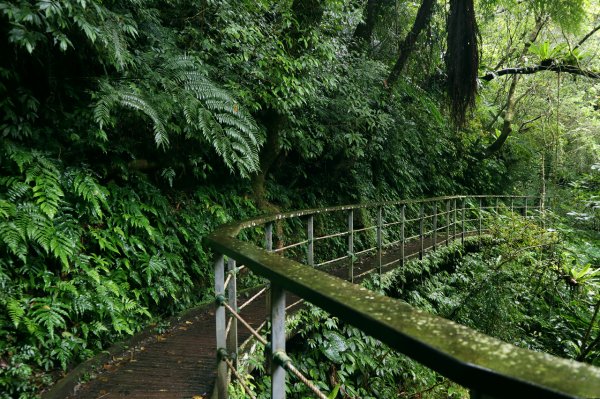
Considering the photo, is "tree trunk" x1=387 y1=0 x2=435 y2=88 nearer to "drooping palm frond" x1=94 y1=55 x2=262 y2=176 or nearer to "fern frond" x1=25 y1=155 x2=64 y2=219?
"drooping palm frond" x1=94 y1=55 x2=262 y2=176

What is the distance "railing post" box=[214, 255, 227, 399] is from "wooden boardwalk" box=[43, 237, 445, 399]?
2.76 feet

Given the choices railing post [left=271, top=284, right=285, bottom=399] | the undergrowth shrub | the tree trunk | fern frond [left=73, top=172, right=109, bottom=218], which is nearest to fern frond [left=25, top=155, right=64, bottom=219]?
the undergrowth shrub

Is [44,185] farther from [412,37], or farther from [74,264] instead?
[412,37]

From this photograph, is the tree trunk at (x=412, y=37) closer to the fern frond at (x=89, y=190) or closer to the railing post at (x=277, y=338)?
the fern frond at (x=89, y=190)

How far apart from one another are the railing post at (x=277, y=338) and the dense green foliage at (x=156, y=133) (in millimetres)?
2426

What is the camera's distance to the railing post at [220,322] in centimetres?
208

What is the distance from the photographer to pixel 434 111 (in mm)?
8430

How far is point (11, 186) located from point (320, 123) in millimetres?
5046

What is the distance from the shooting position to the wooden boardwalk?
293cm

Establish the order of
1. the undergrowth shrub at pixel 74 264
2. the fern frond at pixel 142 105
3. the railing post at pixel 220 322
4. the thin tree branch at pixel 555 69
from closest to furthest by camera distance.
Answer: the railing post at pixel 220 322, the undergrowth shrub at pixel 74 264, the fern frond at pixel 142 105, the thin tree branch at pixel 555 69

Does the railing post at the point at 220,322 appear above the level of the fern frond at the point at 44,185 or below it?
below

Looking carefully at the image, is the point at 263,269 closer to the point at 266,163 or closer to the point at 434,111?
the point at 266,163

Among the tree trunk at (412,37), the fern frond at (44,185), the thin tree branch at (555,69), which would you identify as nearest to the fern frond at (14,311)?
the fern frond at (44,185)

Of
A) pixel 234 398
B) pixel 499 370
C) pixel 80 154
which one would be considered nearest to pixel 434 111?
pixel 80 154
